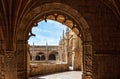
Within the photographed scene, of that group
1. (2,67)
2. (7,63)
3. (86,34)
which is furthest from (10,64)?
(86,34)

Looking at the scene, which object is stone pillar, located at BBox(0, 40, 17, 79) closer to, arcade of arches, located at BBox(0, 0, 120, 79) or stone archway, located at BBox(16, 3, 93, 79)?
arcade of arches, located at BBox(0, 0, 120, 79)

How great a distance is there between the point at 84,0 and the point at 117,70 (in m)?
2.97

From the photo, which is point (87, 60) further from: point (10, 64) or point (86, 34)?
point (10, 64)

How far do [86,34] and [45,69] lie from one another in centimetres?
799

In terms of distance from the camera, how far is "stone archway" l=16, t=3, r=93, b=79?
900 centimetres

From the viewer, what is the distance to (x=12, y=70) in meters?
7.98

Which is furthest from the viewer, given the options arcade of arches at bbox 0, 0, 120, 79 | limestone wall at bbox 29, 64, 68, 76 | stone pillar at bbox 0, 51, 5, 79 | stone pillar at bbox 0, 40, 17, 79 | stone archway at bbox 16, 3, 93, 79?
limestone wall at bbox 29, 64, 68, 76

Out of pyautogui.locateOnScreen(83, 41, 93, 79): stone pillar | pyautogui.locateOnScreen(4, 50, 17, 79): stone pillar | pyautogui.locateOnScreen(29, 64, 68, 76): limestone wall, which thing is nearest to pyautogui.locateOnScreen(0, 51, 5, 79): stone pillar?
pyautogui.locateOnScreen(4, 50, 17, 79): stone pillar

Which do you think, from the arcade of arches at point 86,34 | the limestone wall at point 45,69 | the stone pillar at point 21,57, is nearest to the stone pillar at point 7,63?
the arcade of arches at point 86,34

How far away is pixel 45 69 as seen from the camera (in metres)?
16.8

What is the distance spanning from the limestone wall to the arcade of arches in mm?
6132

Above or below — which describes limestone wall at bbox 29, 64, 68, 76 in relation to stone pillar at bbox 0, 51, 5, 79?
below

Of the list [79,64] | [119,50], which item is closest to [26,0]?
[119,50]

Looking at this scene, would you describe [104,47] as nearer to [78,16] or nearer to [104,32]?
[104,32]
